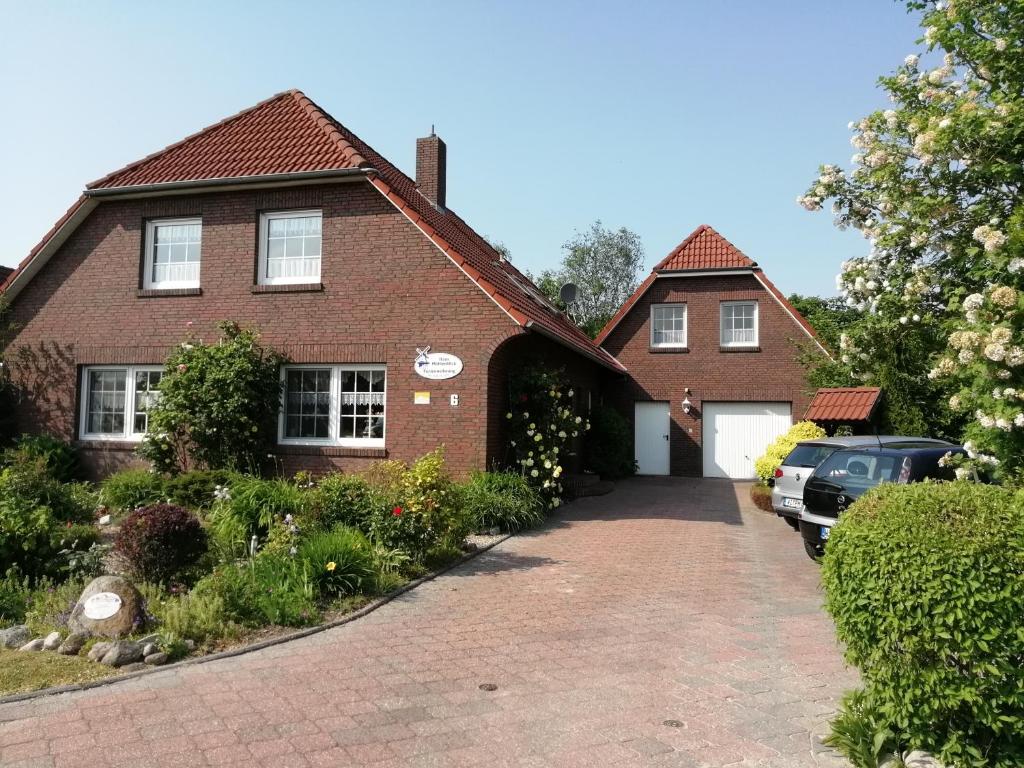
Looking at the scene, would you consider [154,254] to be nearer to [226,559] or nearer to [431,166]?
[431,166]

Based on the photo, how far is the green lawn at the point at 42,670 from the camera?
470 cm

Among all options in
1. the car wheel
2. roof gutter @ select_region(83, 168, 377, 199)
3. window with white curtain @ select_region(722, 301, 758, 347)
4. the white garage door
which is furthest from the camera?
window with white curtain @ select_region(722, 301, 758, 347)

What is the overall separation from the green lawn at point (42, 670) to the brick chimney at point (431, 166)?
14.1m

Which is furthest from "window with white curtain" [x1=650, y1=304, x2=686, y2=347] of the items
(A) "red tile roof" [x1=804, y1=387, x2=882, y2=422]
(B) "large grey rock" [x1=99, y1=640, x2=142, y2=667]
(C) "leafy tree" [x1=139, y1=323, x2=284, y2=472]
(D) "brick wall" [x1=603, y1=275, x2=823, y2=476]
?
(B) "large grey rock" [x1=99, y1=640, x2=142, y2=667]

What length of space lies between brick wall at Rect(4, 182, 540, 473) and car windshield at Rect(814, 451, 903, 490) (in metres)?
5.03

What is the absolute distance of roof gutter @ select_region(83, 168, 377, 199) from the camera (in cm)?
1245

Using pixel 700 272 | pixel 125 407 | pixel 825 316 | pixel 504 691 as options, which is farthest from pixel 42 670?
pixel 825 316

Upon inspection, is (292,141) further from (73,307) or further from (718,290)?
(718,290)

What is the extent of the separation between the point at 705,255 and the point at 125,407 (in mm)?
15705

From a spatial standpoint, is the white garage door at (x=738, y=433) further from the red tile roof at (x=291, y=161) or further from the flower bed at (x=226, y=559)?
the flower bed at (x=226, y=559)

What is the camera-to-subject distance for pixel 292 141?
13867 mm

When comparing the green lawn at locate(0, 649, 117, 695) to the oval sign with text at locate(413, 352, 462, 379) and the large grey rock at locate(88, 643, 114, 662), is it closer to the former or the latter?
the large grey rock at locate(88, 643, 114, 662)

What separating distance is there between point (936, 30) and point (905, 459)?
4.86 meters

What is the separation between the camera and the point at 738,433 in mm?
20922
